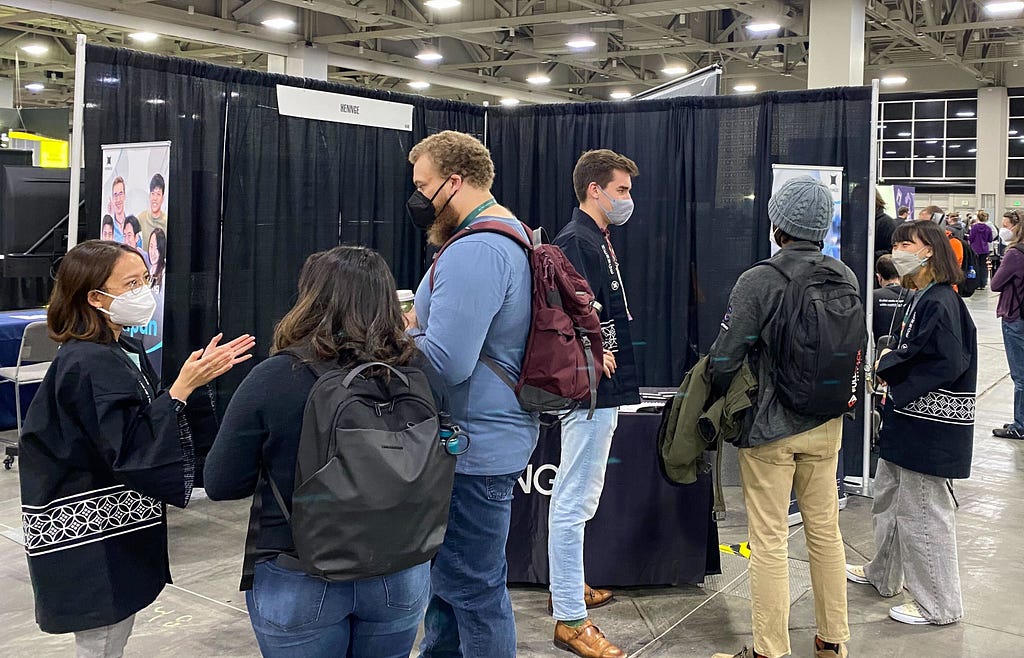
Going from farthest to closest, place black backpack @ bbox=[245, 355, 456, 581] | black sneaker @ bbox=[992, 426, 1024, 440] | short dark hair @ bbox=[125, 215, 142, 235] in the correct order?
black sneaker @ bbox=[992, 426, 1024, 440] → short dark hair @ bbox=[125, 215, 142, 235] → black backpack @ bbox=[245, 355, 456, 581]

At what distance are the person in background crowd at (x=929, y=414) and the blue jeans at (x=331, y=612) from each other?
6.62ft

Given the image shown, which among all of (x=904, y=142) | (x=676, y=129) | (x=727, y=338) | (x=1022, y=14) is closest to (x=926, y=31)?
(x=1022, y=14)

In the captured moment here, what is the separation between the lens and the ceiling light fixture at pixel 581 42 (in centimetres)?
1271

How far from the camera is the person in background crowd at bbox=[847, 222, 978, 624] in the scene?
2967 mm

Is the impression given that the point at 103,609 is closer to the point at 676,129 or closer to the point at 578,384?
the point at 578,384

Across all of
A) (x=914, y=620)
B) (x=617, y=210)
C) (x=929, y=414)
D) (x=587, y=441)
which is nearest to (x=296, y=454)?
(x=587, y=441)

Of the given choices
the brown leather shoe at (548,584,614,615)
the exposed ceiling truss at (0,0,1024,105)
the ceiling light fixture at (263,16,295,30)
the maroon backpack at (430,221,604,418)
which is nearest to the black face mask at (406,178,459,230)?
the maroon backpack at (430,221,604,418)

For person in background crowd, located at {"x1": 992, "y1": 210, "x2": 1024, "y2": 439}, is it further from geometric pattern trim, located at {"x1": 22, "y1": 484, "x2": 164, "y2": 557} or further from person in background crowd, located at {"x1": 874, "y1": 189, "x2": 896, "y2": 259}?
geometric pattern trim, located at {"x1": 22, "y1": 484, "x2": 164, "y2": 557}

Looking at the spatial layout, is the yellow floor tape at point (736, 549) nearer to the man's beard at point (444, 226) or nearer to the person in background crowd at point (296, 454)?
the man's beard at point (444, 226)

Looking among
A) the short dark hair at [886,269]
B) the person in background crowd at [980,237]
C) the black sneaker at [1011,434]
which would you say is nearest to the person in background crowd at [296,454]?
the short dark hair at [886,269]

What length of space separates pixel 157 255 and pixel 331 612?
2819mm

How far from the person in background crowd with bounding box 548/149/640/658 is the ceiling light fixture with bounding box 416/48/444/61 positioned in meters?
11.3

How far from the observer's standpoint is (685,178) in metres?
4.89

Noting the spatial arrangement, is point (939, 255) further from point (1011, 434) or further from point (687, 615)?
point (1011, 434)
